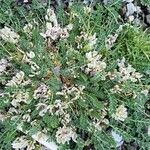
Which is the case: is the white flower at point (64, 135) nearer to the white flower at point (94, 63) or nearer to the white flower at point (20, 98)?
the white flower at point (20, 98)

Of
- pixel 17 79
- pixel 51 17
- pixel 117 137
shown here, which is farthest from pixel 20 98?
pixel 117 137

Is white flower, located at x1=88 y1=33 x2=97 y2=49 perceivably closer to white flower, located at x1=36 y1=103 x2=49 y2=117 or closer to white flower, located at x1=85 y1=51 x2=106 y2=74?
white flower, located at x1=85 y1=51 x2=106 y2=74

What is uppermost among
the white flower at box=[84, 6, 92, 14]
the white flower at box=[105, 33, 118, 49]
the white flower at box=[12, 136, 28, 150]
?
the white flower at box=[84, 6, 92, 14]

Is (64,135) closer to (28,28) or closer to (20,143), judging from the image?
(20,143)

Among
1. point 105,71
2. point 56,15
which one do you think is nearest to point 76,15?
point 56,15

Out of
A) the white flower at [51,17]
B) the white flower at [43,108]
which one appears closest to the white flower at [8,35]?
the white flower at [51,17]

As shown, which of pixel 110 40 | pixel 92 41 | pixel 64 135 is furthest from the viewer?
pixel 110 40

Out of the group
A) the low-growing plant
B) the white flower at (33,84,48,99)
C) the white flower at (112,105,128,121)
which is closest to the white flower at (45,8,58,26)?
the low-growing plant

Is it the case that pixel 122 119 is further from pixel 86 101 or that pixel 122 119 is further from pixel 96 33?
pixel 96 33
